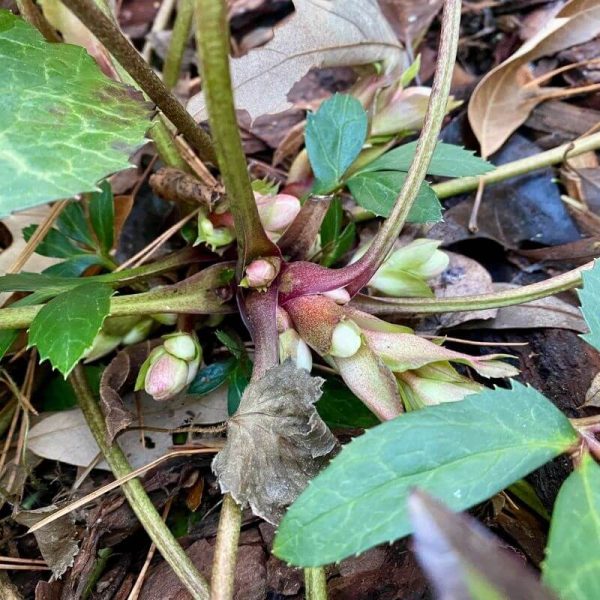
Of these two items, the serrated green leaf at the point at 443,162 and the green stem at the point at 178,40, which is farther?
the green stem at the point at 178,40

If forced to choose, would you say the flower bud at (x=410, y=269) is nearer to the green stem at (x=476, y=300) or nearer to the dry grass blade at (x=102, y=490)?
the green stem at (x=476, y=300)

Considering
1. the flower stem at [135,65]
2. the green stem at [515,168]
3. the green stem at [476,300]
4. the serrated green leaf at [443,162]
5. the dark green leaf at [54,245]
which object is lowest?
the green stem at [515,168]

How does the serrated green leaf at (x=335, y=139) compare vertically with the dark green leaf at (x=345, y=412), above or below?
above

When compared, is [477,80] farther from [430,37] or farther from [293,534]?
[293,534]

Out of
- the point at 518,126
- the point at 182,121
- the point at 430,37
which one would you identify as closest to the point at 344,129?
the point at 182,121

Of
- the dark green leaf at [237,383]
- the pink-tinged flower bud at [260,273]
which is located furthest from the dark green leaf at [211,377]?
the pink-tinged flower bud at [260,273]

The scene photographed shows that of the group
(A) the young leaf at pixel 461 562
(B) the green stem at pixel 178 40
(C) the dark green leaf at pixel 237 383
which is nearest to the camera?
(A) the young leaf at pixel 461 562

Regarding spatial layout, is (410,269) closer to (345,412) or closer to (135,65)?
(345,412)

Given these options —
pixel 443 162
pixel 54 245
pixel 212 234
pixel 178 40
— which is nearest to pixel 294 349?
pixel 212 234
